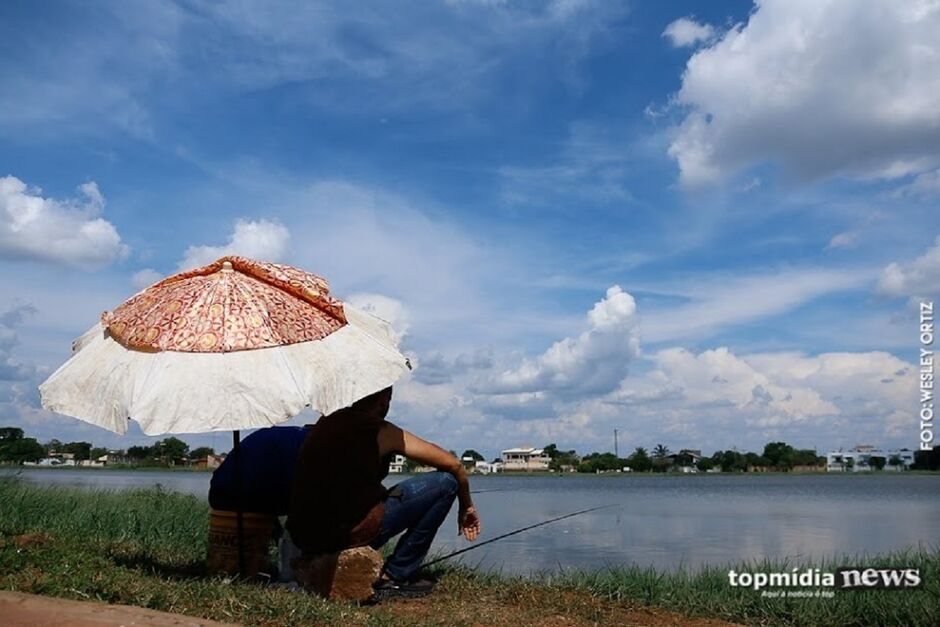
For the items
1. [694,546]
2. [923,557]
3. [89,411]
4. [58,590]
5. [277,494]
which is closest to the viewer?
[58,590]

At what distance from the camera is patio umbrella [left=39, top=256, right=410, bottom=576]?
4207 millimetres

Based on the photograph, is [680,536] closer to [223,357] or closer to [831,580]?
[831,580]

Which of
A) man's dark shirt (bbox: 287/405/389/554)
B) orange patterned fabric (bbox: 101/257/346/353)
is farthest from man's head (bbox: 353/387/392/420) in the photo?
orange patterned fabric (bbox: 101/257/346/353)

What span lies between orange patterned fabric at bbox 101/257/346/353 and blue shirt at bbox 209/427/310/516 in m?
0.88

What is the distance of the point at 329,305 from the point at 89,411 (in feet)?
4.52

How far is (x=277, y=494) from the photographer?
5188 mm

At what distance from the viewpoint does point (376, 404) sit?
476cm

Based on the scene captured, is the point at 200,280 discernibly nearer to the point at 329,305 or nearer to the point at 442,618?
the point at 329,305

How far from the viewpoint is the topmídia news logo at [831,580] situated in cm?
584

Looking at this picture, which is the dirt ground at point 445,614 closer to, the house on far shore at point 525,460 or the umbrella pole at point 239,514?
the umbrella pole at point 239,514

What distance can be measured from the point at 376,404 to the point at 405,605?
128 centimetres

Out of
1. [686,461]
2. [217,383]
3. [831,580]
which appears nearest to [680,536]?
[831,580]

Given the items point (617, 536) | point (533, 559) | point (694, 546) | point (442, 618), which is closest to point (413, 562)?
point (442, 618)

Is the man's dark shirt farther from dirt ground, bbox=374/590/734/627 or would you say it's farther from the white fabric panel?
dirt ground, bbox=374/590/734/627
